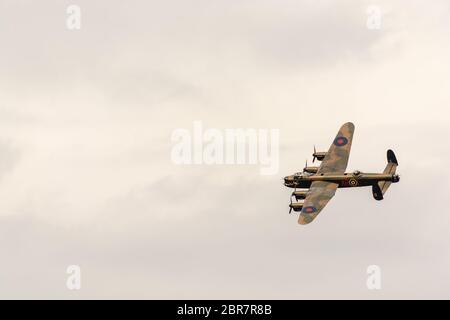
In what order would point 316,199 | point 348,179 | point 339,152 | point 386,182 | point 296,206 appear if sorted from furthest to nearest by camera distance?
point 339,152, point 348,179, point 386,182, point 316,199, point 296,206

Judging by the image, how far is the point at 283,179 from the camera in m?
155

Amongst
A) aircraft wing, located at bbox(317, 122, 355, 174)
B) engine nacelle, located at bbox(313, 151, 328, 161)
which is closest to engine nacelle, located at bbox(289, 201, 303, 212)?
aircraft wing, located at bbox(317, 122, 355, 174)

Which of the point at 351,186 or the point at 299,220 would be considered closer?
the point at 299,220

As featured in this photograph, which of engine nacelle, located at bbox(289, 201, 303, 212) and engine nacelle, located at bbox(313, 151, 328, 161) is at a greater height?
engine nacelle, located at bbox(313, 151, 328, 161)

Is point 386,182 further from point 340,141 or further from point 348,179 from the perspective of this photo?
point 340,141

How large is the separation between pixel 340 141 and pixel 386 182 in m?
13.4

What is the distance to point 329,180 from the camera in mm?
150625

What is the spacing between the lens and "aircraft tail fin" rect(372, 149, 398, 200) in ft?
484

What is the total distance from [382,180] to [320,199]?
8997mm

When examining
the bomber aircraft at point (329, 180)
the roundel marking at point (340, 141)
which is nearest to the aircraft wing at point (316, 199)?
the bomber aircraft at point (329, 180)

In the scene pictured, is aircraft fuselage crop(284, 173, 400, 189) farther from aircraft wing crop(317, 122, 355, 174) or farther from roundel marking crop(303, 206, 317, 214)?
roundel marking crop(303, 206, 317, 214)

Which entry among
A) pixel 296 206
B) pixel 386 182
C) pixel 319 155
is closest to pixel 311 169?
pixel 319 155
